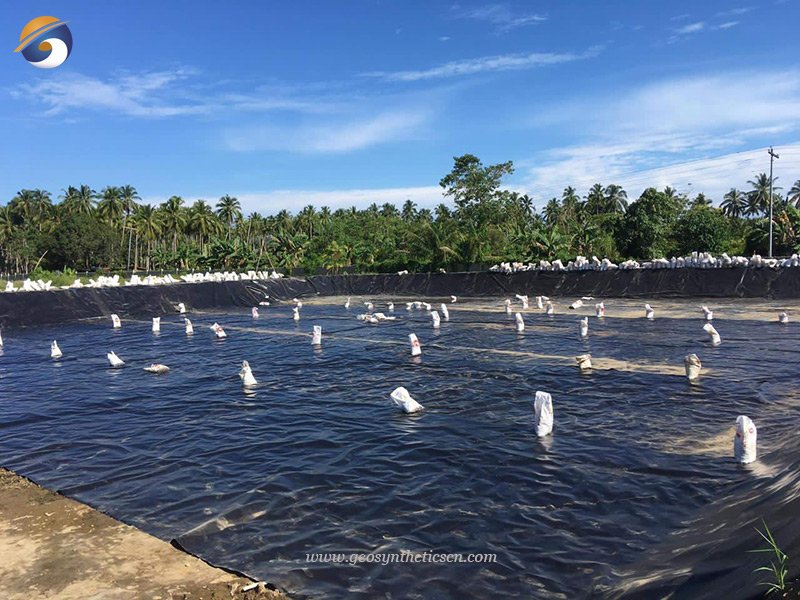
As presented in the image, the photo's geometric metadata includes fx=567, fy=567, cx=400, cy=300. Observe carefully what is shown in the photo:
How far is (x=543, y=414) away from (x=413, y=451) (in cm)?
183

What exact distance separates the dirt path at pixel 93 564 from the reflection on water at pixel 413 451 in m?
0.29

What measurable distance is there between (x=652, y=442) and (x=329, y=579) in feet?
15.7

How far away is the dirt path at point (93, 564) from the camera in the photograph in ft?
13.4

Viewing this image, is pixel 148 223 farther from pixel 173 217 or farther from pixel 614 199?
pixel 614 199

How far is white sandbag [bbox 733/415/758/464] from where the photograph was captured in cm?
629

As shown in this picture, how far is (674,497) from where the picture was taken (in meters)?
5.62

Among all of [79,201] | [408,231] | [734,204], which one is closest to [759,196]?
[734,204]

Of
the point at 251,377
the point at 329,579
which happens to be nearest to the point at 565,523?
the point at 329,579

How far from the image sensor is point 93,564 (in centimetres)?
447

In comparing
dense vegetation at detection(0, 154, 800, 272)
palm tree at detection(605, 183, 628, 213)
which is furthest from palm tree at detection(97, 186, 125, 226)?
palm tree at detection(605, 183, 628, 213)

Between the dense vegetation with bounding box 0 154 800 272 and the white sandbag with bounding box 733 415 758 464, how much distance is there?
35.5 metres

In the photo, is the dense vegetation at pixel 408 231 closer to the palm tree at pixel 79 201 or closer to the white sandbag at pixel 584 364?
the palm tree at pixel 79 201

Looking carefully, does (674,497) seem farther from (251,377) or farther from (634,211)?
(634,211)

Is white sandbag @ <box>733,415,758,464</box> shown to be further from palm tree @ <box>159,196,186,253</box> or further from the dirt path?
palm tree @ <box>159,196,186,253</box>
